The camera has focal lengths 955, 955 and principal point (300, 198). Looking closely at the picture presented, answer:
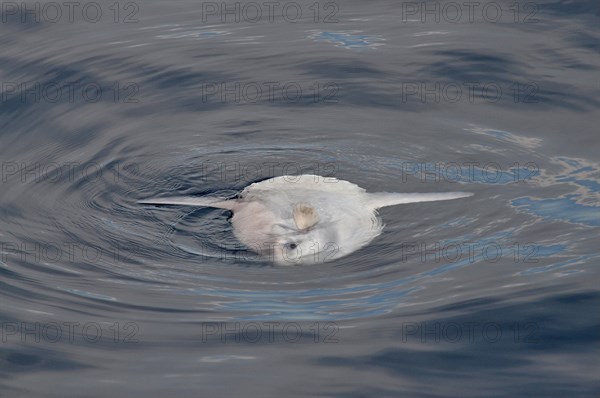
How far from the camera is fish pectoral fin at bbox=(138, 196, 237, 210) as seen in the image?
37.3 ft

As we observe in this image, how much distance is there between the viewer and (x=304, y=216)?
1045cm

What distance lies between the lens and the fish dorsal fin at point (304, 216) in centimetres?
1038

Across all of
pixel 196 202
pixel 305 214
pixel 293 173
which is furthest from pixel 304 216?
pixel 293 173

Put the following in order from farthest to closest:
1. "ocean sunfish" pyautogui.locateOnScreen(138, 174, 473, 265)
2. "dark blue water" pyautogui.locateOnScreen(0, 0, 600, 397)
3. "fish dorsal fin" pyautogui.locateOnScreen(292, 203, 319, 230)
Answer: "fish dorsal fin" pyautogui.locateOnScreen(292, 203, 319, 230) → "ocean sunfish" pyautogui.locateOnScreen(138, 174, 473, 265) → "dark blue water" pyautogui.locateOnScreen(0, 0, 600, 397)

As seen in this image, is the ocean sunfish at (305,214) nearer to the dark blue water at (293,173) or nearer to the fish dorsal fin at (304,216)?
the fish dorsal fin at (304,216)

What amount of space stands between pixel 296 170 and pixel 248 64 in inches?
146

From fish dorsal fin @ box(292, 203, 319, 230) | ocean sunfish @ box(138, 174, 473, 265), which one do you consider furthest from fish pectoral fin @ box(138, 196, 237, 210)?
fish dorsal fin @ box(292, 203, 319, 230)

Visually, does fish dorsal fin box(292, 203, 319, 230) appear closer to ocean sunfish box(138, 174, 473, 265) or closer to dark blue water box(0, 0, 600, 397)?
ocean sunfish box(138, 174, 473, 265)

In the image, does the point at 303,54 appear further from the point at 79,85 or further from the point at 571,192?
the point at 571,192

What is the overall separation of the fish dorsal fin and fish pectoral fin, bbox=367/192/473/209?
91 cm

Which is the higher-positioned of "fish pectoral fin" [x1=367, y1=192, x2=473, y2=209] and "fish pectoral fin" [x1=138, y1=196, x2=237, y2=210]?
"fish pectoral fin" [x1=367, y1=192, x2=473, y2=209]

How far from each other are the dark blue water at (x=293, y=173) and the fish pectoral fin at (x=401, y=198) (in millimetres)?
131

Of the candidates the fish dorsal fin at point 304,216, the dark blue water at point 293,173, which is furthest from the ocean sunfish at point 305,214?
the dark blue water at point 293,173

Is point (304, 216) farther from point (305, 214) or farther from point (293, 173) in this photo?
point (293, 173)
